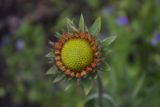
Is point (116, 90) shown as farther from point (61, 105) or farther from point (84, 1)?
point (84, 1)

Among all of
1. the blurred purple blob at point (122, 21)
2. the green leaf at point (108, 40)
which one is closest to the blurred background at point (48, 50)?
the blurred purple blob at point (122, 21)

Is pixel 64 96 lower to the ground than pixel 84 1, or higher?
lower

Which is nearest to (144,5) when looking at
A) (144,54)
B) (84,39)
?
(144,54)

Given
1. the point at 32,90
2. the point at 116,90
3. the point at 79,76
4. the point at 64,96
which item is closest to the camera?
the point at 79,76

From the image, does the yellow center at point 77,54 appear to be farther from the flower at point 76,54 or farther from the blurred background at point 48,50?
the blurred background at point 48,50

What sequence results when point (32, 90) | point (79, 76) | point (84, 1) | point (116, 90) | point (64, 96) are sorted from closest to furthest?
point (79, 76)
point (116, 90)
point (64, 96)
point (32, 90)
point (84, 1)

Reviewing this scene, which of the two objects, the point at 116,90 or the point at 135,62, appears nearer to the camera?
the point at 116,90

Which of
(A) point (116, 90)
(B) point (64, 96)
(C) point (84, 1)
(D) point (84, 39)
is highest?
(C) point (84, 1)

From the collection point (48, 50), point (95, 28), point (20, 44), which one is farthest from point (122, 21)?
point (95, 28)
